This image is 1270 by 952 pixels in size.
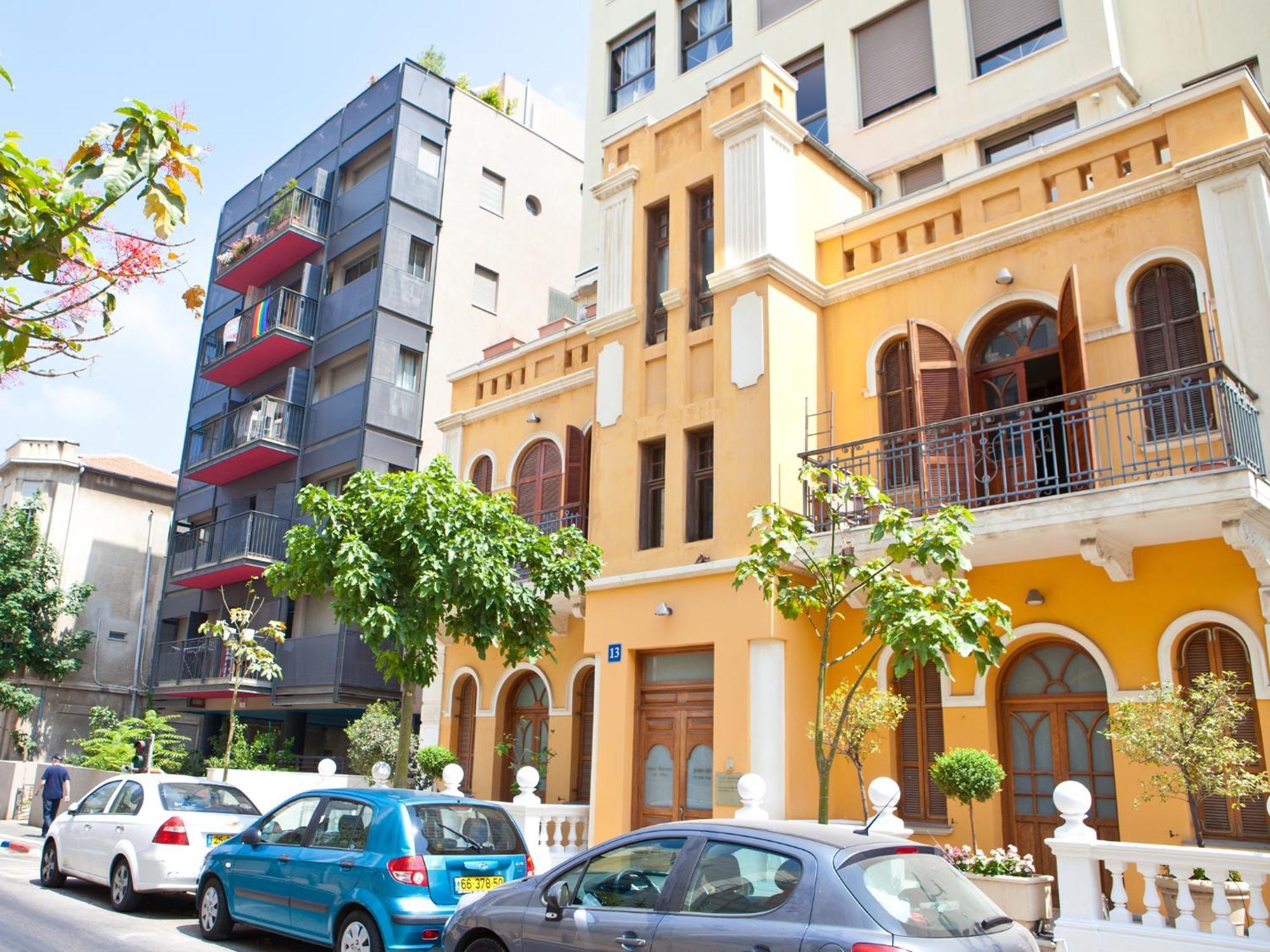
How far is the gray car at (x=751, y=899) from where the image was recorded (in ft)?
17.8

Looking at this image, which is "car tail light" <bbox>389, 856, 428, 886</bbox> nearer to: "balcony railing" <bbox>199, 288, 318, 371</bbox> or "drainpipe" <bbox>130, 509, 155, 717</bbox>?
"balcony railing" <bbox>199, 288, 318, 371</bbox>

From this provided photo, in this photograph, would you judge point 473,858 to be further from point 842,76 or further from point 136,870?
point 842,76

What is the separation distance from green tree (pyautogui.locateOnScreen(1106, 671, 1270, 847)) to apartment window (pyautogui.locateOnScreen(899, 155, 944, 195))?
9.27 metres

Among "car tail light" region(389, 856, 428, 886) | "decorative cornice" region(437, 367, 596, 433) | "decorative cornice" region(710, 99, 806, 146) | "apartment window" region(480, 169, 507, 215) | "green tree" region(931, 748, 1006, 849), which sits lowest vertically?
"car tail light" region(389, 856, 428, 886)

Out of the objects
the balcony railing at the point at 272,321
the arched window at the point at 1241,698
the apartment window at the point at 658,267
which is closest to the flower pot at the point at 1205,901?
the arched window at the point at 1241,698

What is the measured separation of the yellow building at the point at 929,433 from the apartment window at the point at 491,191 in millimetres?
11974

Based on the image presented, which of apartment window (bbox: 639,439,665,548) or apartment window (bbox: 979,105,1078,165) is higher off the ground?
apartment window (bbox: 979,105,1078,165)

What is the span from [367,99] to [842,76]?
1506 cm

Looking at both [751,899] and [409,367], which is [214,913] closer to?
[751,899]

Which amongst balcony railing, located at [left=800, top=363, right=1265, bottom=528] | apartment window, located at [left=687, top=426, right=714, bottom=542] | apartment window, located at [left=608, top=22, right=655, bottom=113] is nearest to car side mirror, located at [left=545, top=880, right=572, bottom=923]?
balcony railing, located at [left=800, top=363, right=1265, bottom=528]

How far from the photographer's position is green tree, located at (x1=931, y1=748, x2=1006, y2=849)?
11070 mm

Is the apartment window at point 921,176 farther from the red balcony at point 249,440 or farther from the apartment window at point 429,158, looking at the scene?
the red balcony at point 249,440

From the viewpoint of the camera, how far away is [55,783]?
64.5 ft

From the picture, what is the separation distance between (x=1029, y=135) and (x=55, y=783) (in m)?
20.3
